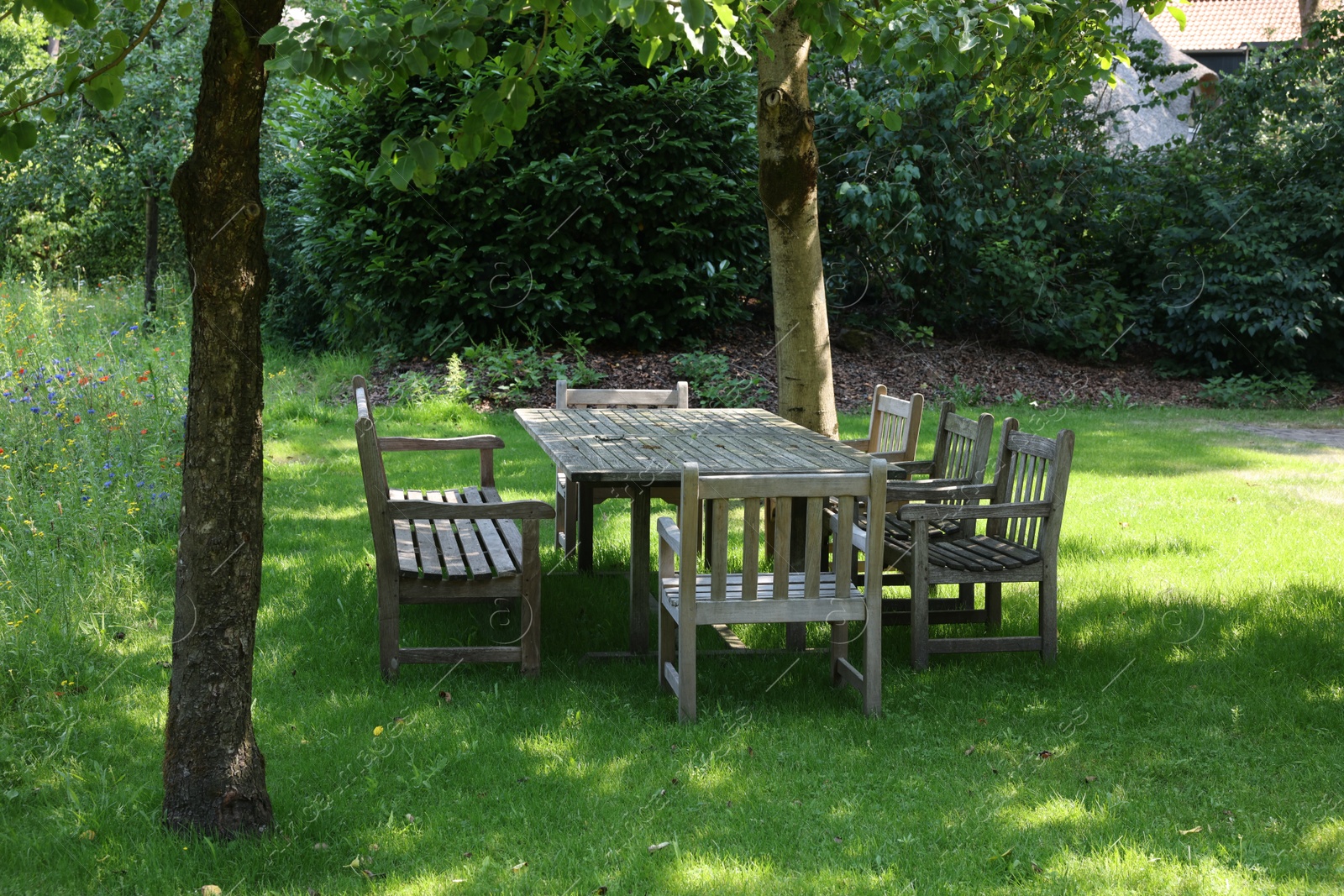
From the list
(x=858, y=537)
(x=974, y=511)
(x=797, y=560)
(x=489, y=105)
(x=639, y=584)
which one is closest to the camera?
(x=489, y=105)

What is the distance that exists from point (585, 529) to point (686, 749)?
99.7 inches

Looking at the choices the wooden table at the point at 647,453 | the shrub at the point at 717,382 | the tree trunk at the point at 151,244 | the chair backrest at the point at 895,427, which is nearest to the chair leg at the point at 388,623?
the wooden table at the point at 647,453

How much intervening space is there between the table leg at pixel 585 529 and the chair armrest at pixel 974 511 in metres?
1.86

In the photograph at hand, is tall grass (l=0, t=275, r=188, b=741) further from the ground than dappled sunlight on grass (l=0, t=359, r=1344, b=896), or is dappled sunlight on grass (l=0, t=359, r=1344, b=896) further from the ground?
tall grass (l=0, t=275, r=188, b=741)

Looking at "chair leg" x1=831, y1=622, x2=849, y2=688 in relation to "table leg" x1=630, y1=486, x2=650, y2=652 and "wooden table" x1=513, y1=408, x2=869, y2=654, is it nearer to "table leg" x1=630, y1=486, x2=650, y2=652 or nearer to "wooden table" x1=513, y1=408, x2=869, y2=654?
"wooden table" x1=513, y1=408, x2=869, y2=654

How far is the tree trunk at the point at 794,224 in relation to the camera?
6574 mm

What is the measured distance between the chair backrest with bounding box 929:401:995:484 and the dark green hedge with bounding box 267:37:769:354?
6811 millimetres

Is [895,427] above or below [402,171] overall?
below

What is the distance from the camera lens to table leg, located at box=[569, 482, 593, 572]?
622 cm

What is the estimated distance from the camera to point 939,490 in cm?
536

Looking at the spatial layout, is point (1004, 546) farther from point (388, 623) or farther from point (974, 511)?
point (388, 623)

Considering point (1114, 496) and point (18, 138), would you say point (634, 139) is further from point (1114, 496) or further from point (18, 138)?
point (18, 138)

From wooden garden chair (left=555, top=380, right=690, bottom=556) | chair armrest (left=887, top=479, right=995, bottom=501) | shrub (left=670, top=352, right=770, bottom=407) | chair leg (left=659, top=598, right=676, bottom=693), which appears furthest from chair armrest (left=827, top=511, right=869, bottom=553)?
shrub (left=670, top=352, right=770, bottom=407)

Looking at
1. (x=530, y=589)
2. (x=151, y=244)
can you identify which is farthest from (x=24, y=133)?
(x=151, y=244)
